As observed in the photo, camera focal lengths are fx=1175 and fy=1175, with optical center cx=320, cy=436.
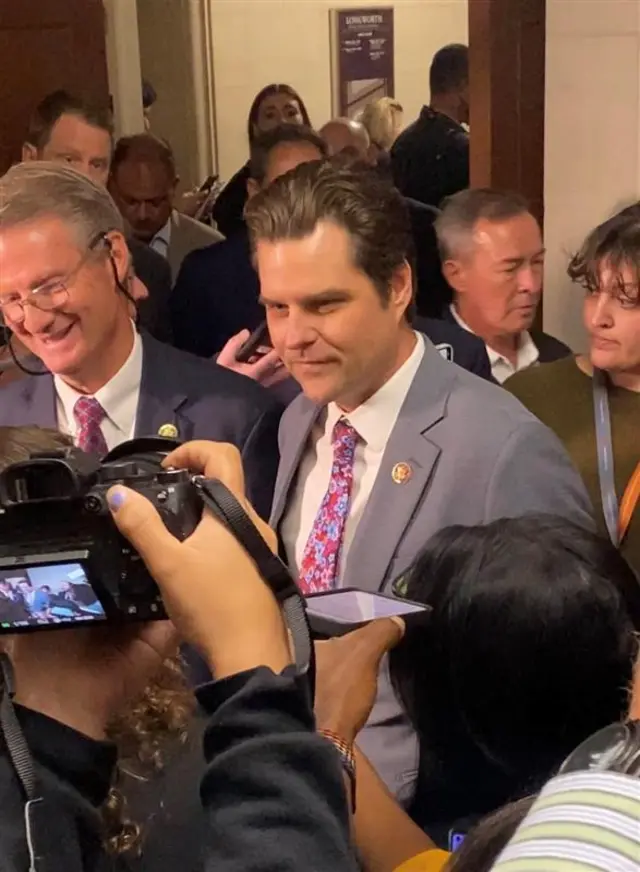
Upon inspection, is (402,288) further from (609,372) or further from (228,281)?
(228,281)

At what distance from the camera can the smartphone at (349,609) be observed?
3.72ft

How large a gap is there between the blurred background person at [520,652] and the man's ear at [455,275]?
181cm

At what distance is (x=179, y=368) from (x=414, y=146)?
2462 millimetres

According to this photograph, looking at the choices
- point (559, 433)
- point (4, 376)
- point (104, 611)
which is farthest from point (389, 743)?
point (4, 376)

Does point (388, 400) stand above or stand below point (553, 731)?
above

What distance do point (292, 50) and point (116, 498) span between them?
6026 millimetres

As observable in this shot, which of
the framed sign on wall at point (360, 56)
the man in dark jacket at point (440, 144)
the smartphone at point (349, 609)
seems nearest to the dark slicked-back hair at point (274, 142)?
the man in dark jacket at point (440, 144)

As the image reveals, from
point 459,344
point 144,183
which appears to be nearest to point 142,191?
point 144,183

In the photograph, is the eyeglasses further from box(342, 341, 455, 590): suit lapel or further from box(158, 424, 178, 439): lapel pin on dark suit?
box(342, 341, 455, 590): suit lapel

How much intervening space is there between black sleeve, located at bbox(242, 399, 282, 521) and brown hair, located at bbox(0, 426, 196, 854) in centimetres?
75

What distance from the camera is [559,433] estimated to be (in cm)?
221

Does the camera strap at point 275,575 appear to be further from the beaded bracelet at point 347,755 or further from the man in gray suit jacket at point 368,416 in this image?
the man in gray suit jacket at point 368,416

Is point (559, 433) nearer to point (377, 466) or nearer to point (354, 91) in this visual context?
point (377, 466)

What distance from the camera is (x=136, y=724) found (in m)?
1.03
